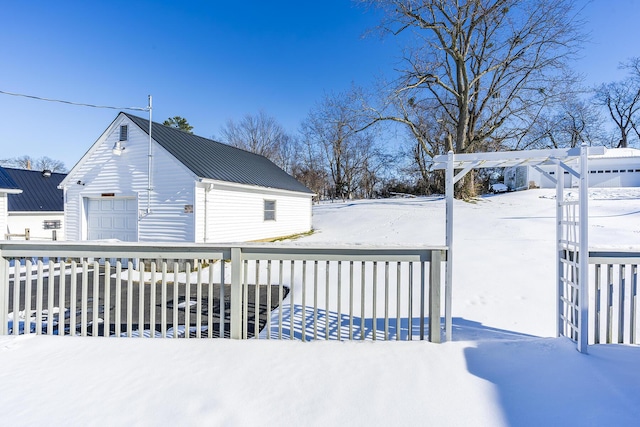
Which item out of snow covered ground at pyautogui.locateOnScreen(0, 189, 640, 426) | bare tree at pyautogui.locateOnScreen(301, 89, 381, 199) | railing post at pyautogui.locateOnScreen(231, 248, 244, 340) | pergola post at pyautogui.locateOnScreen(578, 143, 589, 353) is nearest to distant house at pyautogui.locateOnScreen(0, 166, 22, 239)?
snow covered ground at pyautogui.locateOnScreen(0, 189, 640, 426)

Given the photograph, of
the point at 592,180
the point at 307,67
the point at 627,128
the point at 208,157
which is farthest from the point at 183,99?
the point at 627,128

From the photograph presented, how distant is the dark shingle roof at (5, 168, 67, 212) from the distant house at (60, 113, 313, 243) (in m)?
8.26

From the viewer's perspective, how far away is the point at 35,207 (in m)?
15.9

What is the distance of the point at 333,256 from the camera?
2.87 meters

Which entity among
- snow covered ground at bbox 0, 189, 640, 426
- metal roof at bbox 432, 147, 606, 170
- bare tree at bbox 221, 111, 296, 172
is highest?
bare tree at bbox 221, 111, 296, 172

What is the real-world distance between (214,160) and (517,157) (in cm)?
927

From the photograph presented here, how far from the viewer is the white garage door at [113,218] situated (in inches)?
373

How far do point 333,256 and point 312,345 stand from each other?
2.70ft

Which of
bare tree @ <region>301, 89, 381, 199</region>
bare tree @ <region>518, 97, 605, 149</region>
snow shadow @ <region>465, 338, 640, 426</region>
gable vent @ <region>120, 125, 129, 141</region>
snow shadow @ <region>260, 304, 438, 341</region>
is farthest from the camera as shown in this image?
bare tree @ <region>301, 89, 381, 199</region>

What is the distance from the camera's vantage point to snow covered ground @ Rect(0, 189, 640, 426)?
1875 mm

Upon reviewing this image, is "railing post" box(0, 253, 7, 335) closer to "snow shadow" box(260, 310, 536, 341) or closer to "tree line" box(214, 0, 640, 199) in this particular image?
"snow shadow" box(260, 310, 536, 341)

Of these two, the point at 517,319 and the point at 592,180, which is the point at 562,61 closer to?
the point at 592,180

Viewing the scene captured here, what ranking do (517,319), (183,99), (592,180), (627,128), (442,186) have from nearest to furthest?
1. (517,319)
2. (183,99)
3. (592,180)
4. (442,186)
5. (627,128)

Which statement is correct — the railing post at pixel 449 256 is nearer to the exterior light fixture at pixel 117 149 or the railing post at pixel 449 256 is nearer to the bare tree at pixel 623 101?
the exterior light fixture at pixel 117 149
